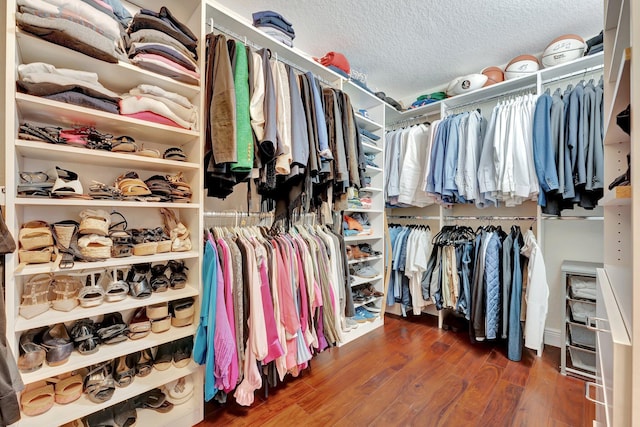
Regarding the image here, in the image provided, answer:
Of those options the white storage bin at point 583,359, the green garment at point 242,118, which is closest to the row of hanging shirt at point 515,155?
the white storage bin at point 583,359

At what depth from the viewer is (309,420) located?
1.36 meters

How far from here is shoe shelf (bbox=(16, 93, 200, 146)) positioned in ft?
3.24

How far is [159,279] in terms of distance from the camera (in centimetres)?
133

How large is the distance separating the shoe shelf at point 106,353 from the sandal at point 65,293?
0.69ft

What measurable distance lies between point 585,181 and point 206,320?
236cm

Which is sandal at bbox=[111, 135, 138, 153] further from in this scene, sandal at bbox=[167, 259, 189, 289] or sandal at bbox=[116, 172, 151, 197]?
sandal at bbox=[167, 259, 189, 289]

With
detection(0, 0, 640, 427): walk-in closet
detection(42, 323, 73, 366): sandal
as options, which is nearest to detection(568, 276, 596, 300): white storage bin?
detection(0, 0, 640, 427): walk-in closet

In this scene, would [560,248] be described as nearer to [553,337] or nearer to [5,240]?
[553,337]

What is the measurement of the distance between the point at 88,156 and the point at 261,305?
1012 millimetres

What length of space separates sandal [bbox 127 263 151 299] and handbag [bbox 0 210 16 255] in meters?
0.45

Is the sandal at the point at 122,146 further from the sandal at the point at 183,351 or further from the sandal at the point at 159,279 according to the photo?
the sandal at the point at 183,351

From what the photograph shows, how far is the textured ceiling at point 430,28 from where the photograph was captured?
1732mm

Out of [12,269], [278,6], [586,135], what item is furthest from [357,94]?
[12,269]

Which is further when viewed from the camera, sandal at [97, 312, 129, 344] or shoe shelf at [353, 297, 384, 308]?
shoe shelf at [353, 297, 384, 308]
